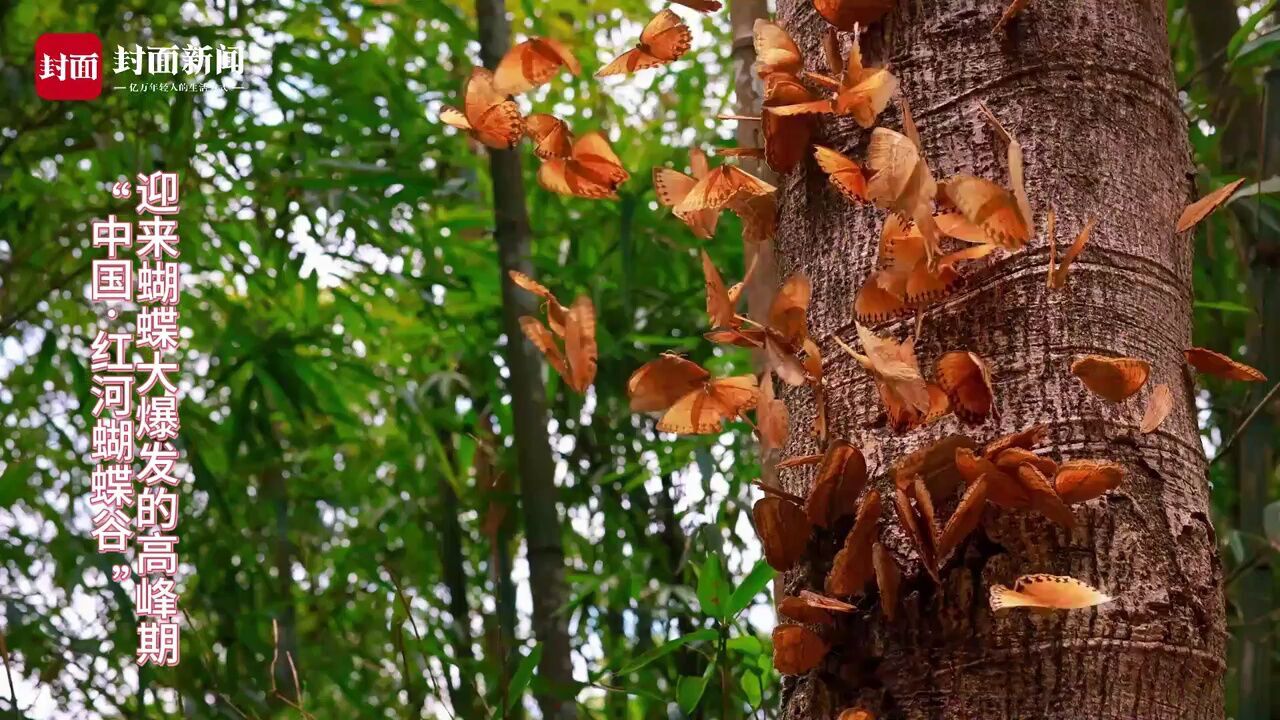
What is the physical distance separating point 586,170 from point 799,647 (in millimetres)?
228

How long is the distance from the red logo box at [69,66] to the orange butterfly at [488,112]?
1.10m

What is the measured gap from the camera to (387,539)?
1.79 metres

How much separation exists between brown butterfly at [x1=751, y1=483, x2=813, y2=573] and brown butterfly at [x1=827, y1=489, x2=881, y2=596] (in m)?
0.02

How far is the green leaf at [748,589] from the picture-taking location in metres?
0.71

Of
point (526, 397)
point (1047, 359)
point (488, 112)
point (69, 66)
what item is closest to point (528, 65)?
point (488, 112)

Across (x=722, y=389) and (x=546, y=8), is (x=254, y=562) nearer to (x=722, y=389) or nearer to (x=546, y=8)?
(x=546, y=8)

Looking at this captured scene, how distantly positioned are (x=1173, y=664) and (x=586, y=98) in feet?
4.98

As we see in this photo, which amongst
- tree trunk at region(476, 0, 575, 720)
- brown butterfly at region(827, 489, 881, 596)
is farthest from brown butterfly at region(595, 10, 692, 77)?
tree trunk at region(476, 0, 575, 720)

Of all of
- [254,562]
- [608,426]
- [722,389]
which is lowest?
[722,389]

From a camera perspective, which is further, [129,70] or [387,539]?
[387,539]

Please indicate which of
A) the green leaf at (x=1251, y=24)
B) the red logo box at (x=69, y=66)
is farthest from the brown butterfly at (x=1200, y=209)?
the red logo box at (x=69, y=66)

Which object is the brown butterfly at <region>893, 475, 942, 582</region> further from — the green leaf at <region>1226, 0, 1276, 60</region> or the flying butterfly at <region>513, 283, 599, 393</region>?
the green leaf at <region>1226, 0, 1276, 60</region>

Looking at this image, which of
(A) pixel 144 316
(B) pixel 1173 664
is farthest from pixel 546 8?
(B) pixel 1173 664

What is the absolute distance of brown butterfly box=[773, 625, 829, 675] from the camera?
38 cm
